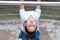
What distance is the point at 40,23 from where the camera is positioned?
7.25 ft

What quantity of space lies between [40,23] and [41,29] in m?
0.07

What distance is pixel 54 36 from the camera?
2100 millimetres

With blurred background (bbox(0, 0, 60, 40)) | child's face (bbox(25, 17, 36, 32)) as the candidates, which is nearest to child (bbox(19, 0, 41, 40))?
child's face (bbox(25, 17, 36, 32))

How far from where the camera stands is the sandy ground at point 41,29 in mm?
2071

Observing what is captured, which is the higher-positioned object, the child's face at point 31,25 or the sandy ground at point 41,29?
the child's face at point 31,25

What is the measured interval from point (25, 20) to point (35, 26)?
7 cm

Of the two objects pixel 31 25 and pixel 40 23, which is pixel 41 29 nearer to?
pixel 40 23

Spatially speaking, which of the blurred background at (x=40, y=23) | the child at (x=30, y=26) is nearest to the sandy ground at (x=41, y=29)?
the blurred background at (x=40, y=23)

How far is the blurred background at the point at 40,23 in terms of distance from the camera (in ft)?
6.86

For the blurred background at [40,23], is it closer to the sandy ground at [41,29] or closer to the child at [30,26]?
the sandy ground at [41,29]

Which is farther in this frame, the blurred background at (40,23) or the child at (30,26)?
the blurred background at (40,23)

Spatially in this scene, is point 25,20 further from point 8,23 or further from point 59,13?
point 59,13

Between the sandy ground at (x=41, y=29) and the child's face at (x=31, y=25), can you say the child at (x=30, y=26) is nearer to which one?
the child's face at (x=31, y=25)

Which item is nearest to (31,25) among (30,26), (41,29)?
(30,26)
